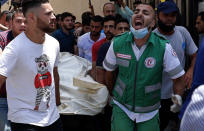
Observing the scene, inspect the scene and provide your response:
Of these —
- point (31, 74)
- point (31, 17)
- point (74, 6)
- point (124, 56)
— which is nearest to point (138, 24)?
point (124, 56)

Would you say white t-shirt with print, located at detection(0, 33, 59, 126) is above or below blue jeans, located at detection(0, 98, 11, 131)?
above

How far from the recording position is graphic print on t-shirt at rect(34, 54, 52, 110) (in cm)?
332

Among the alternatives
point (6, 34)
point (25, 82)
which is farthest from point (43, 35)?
point (6, 34)

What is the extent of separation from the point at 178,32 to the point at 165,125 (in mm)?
1276

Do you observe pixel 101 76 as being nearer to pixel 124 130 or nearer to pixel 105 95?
pixel 105 95

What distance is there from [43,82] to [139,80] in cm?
98

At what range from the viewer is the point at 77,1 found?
14805 millimetres

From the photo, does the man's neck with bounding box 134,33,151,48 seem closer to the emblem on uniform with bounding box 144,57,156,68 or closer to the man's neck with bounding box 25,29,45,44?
the emblem on uniform with bounding box 144,57,156,68

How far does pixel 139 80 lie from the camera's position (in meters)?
3.67

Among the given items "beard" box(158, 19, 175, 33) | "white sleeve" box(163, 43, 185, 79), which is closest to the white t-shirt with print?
"white sleeve" box(163, 43, 185, 79)

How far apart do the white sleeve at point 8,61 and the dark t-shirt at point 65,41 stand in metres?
3.93

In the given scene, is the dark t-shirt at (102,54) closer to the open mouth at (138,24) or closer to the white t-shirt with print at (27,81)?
the open mouth at (138,24)

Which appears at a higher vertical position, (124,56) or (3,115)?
(124,56)

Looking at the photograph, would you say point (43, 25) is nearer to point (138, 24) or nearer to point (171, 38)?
point (138, 24)
